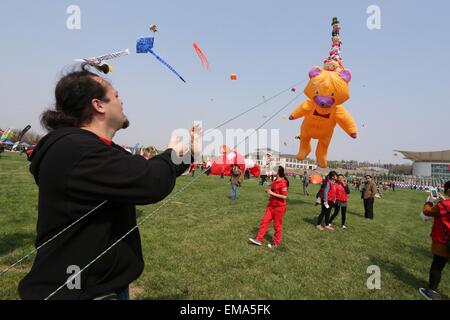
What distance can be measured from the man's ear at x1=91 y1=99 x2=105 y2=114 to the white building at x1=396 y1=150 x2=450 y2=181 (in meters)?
106

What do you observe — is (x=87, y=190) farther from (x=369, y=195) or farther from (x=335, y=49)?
(x=369, y=195)

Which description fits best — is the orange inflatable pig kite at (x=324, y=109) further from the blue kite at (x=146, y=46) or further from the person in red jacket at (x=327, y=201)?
the blue kite at (x=146, y=46)

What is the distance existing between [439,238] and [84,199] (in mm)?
6189

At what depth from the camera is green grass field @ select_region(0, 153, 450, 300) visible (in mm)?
4848

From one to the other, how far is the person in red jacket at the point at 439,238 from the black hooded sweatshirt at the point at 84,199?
567cm

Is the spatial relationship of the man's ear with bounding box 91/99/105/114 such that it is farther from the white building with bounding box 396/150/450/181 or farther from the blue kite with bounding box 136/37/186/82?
the white building with bounding box 396/150/450/181

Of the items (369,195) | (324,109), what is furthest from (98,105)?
(369,195)

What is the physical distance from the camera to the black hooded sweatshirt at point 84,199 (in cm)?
136

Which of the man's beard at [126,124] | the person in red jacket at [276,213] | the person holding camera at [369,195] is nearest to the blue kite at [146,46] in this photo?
the person in red jacket at [276,213]

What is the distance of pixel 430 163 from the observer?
91.6 m

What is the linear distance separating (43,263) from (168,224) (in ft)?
24.7

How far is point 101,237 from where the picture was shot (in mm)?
1545

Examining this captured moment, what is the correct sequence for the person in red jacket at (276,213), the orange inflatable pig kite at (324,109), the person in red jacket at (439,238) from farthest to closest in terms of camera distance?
1. the orange inflatable pig kite at (324,109)
2. the person in red jacket at (276,213)
3. the person in red jacket at (439,238)

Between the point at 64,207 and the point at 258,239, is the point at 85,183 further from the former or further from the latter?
the point at 258,239
